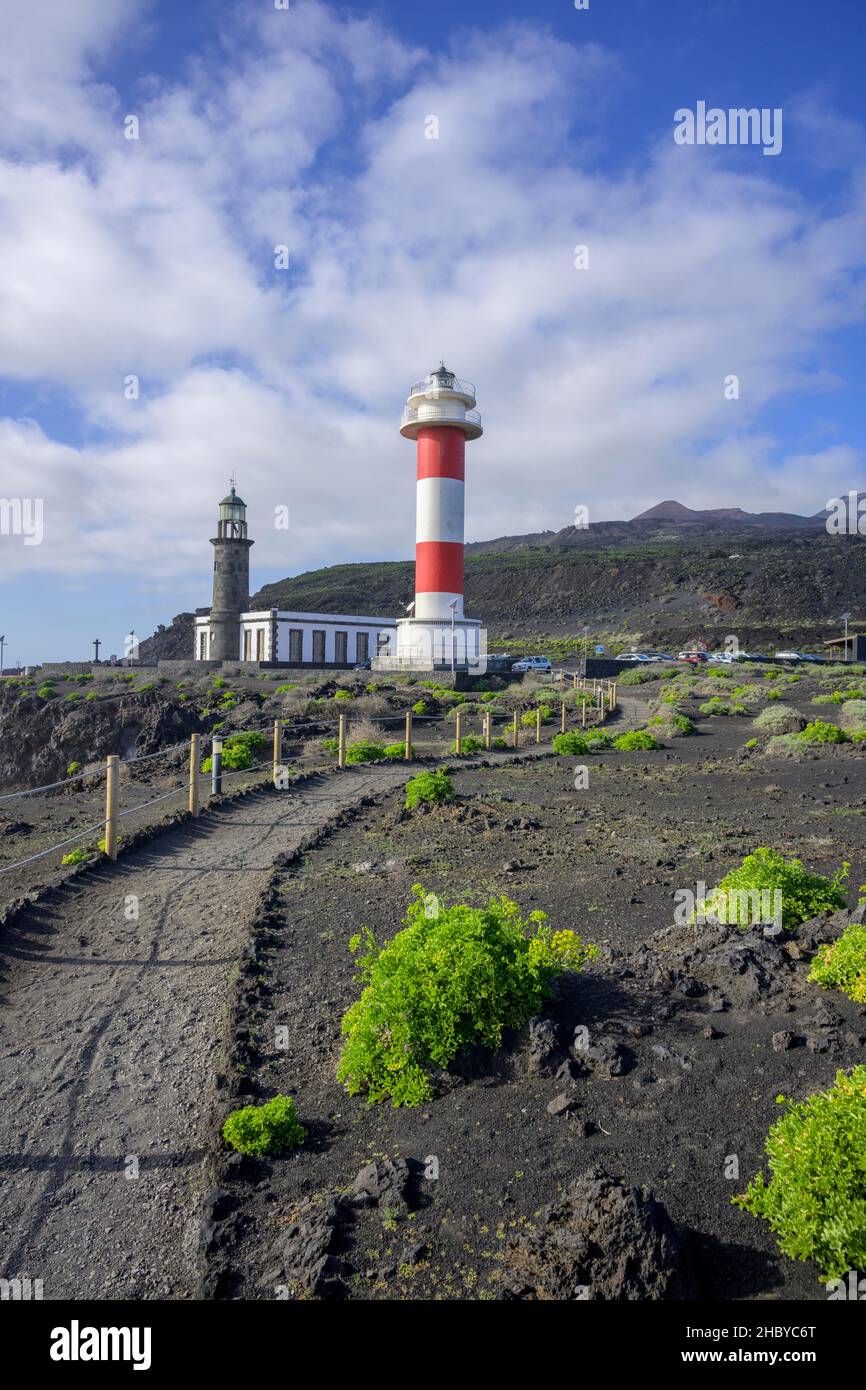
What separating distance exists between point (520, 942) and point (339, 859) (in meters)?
4.58

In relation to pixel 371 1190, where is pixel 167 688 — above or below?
above

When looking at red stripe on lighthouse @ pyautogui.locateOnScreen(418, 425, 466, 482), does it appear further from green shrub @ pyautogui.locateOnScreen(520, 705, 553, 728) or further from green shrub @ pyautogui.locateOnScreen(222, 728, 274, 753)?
green shrub @ pyautogui.locateOnScreen(222, 728, 274, 753)

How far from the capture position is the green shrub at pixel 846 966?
4262mm

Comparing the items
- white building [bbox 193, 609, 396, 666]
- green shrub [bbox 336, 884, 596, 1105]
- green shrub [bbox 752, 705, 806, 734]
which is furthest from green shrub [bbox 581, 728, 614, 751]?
white building [bbox 193, 609, 396, 666]

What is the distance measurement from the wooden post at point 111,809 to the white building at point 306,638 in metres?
33.5

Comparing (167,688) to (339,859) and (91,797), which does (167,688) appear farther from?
(339,859)

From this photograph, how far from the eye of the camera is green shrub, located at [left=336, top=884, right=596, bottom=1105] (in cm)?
403

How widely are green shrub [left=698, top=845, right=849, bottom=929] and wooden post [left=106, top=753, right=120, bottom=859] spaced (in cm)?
620

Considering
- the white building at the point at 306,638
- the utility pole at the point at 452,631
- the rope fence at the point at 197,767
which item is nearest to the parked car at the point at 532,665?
the utility pole at the point at 452,631

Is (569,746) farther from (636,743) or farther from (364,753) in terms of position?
(364,753)

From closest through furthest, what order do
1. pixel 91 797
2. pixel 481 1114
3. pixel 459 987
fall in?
pixel 481 1114 < pixel 459 987 < pixel 91 797

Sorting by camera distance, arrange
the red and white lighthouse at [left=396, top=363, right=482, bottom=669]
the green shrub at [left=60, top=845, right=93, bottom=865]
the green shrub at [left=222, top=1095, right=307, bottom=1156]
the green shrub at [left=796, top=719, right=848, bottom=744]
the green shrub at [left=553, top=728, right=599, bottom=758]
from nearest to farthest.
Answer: the green shrub at [left=222, top=1095, right=307, bottom=1156], the green shrub at [left=60, top=845, right=93, bottom=865], the green shrub at [left=796, top=719, right=848, bottom=744], the green shrub at [left=553, top=728, right=599, bottom=758], the red and white lighthouse at [left=396, top=363, right=482, bottom=669]

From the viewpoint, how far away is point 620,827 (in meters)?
9.98
